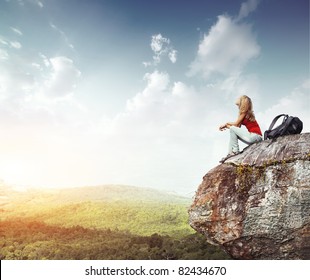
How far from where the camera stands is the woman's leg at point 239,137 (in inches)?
356

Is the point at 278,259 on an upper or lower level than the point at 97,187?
lower

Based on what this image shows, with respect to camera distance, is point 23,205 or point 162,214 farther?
point 23,205

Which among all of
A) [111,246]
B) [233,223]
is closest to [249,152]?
[233,223]

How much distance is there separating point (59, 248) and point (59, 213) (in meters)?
16.5

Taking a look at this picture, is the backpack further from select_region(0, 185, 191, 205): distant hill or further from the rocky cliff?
select_region(0, 185, 191, 205): distant hill

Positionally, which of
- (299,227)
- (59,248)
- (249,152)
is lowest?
(59,248)

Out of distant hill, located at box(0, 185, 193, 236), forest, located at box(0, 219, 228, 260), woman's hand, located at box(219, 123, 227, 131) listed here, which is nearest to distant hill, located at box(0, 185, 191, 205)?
distant hill, located at box(0, 185, 193, 236)

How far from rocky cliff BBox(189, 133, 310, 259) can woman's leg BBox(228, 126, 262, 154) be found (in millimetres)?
200

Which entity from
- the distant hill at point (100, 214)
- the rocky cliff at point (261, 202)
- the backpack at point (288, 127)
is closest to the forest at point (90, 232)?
the distant hill at point (100, 214)

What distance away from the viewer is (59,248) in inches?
653

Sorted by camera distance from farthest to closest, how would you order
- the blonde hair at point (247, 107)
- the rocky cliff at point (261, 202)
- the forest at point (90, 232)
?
the forest at point (90, 232)
the blonde hair at point (247, 107)
the rocky cliff at point (261, 202)

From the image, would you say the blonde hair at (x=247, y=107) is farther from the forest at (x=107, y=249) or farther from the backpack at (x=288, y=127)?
the forest at (x=107, y=249)

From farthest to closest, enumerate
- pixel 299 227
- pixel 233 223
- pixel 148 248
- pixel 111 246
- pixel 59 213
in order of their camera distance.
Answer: pixel 59 213 → pixel 111 246 → pixel 148 248 → pixel 233 223 → pixel 299 227

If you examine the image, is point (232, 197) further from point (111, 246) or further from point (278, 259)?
point (111, 246)
